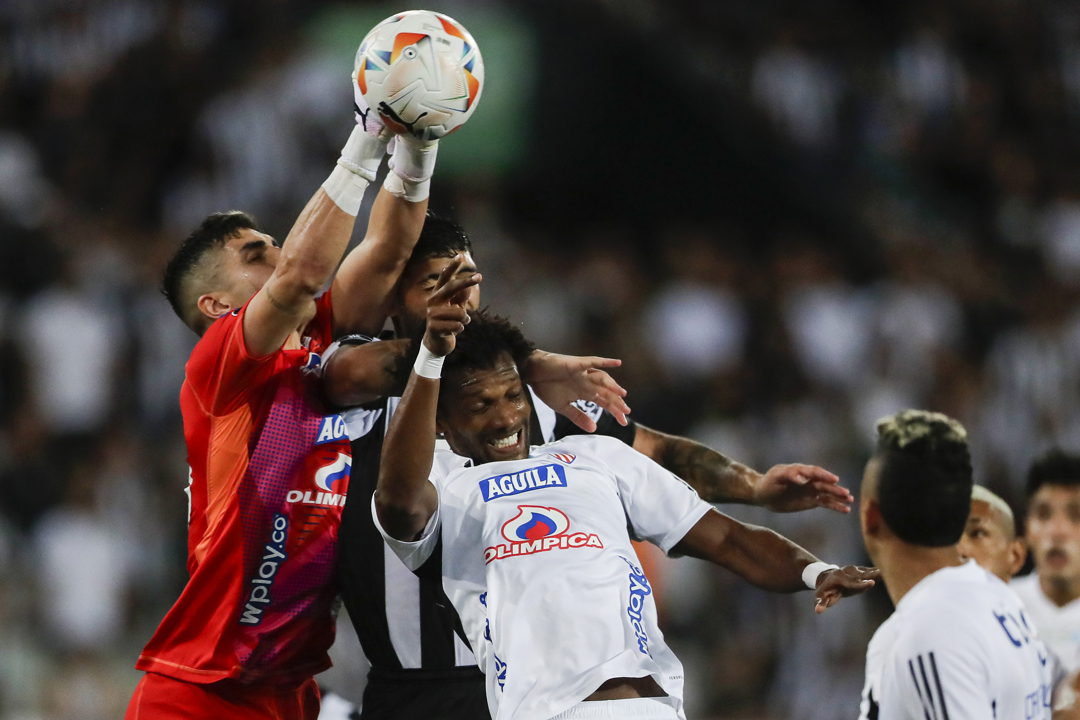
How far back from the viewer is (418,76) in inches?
161

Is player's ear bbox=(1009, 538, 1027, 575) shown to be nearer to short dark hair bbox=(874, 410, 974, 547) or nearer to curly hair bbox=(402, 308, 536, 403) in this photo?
short dark hair bbox=(874, 410, 974, 547)

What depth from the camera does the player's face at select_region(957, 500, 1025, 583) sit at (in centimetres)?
509

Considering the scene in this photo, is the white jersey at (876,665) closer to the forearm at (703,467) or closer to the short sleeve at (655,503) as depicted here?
the forearm at (703,467)

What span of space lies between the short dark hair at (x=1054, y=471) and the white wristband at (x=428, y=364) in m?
3.52

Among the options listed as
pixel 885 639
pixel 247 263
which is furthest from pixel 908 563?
pixel 247 263

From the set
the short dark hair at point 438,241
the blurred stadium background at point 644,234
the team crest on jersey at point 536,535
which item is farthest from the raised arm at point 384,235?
the blurred stadium background at point 644,234

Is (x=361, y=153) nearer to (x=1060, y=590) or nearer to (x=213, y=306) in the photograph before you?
(x=213, y=306)

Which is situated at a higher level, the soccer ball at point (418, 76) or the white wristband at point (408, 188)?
the soccer ball at point (418, 76)

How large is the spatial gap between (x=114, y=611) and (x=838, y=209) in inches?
314

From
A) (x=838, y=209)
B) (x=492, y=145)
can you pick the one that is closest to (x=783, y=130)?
(x=838, y=209)

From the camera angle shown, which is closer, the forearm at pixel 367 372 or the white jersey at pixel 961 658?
the white jersey at pixel 961 658

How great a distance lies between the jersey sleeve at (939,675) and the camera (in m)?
3.91

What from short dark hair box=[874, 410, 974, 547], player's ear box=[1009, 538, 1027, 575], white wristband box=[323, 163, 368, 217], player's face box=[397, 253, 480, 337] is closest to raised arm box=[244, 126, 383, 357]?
white wristband box=[323, 163, 368, 217]

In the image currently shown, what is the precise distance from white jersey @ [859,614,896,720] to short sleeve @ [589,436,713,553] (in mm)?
761
